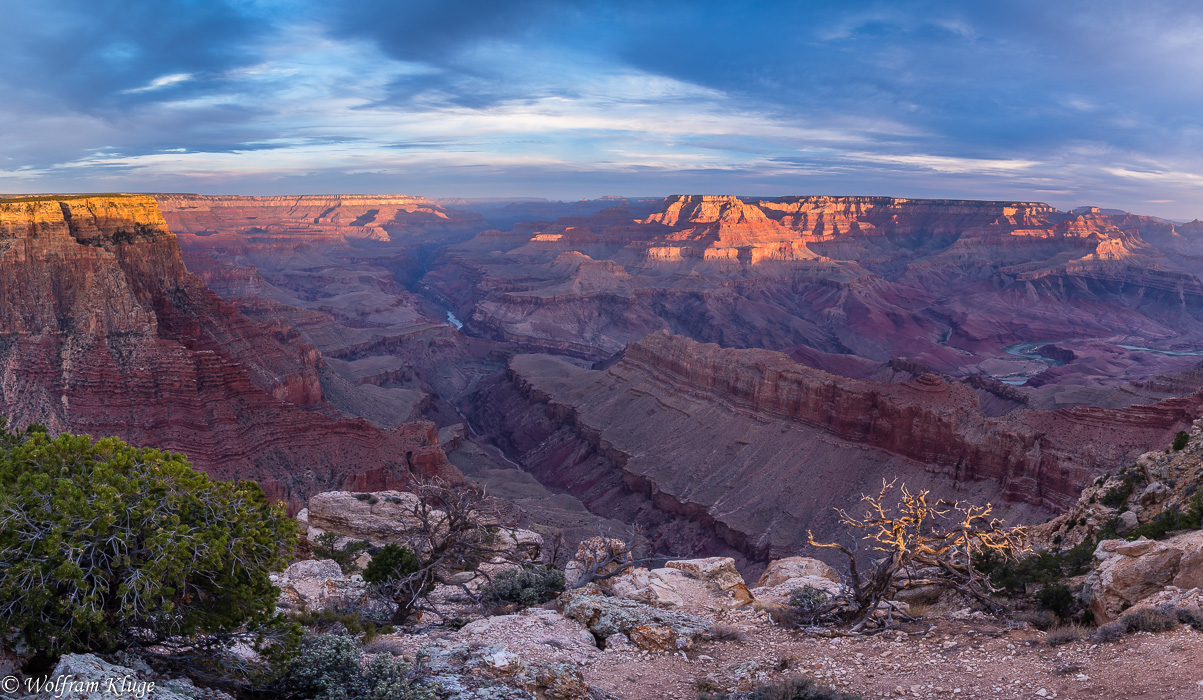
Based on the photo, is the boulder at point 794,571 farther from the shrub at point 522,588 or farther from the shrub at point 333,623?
the shrub at point 333,623

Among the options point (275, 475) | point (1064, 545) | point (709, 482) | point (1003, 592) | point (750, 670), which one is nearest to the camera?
point (750, 670)

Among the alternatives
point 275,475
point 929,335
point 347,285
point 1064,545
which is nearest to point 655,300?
point 929,335

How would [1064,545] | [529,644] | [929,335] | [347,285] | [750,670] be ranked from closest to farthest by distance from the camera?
[750,670] → [529,644] → [1064,545] → [929,335] → [347,285]

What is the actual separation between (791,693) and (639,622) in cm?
495

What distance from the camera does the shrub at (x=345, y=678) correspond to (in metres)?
9.69

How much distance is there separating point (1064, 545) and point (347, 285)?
18125 cm

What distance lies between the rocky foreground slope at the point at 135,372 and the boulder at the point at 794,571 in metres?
30.7

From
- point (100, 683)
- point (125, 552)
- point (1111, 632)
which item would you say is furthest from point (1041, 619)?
point (125, 552)

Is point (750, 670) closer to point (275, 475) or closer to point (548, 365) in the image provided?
point (275, 475)

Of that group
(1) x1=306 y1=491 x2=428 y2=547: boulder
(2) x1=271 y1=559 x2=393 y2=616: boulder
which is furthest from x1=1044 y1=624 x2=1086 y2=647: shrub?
(1) x1=306 y1=491 x2=428 y2=547: boulder

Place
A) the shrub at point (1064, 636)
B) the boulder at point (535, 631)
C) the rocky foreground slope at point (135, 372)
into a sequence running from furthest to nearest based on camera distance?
1. the rocky foreground slope at point (135, 372)
2. the boulder at point (535, 631)
3. the shrub at point (1064, 636)

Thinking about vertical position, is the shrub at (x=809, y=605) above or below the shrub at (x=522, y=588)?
above

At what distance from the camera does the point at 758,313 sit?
521 ft

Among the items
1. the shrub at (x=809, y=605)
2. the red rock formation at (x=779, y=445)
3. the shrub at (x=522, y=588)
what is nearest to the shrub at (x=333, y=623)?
the shrub at (x=522, y=588)
